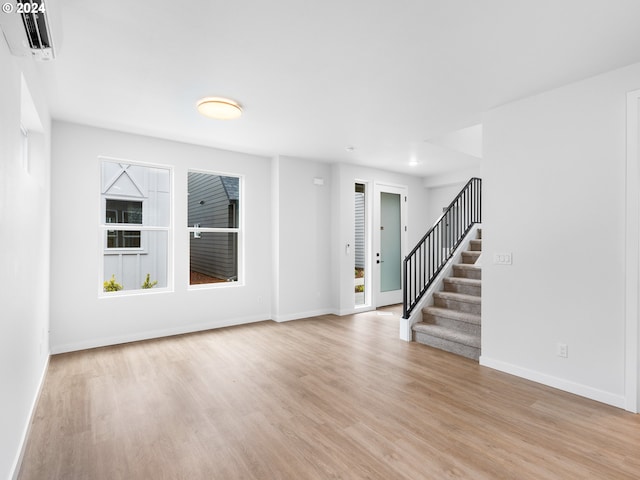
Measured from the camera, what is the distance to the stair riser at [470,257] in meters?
5.29

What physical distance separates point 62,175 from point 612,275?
569 cm

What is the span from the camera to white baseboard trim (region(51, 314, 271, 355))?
3992 mm

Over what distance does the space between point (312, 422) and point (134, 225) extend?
11.6 feet

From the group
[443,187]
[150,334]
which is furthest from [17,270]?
[443,187]

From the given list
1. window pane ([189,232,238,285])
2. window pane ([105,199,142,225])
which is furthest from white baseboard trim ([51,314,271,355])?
window pane ([105,199,142,225])

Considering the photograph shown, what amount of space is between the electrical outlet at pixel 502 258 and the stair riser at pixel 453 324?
3.17ft

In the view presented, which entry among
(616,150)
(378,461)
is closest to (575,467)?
(378,461)

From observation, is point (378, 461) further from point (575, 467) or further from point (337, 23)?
Answer: point (337, 23)

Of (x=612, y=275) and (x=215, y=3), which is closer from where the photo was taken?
(x=215, y=3)

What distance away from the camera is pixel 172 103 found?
339 cm

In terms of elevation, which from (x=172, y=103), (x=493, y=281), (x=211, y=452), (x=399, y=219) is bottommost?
(x=211, y=452)

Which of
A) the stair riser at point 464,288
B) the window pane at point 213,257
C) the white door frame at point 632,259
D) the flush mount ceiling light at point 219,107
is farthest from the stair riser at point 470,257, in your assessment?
the flush mount ceiling light at point 219,107

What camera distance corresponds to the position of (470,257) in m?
5.36

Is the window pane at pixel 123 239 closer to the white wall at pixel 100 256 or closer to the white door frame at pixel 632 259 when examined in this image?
the white wall at pixel 100 256
